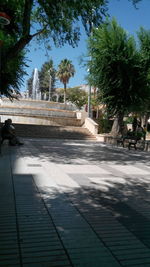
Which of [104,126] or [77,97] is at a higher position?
[77,97]

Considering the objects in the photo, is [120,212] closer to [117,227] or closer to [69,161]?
[117,227]

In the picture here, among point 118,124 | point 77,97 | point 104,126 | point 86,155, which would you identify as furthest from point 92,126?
point 77,97

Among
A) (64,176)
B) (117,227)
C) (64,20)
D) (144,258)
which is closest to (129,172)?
(64,176)

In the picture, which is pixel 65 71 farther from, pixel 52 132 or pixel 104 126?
pixel 52 132

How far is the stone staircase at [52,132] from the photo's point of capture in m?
22.8

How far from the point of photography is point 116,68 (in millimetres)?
19250

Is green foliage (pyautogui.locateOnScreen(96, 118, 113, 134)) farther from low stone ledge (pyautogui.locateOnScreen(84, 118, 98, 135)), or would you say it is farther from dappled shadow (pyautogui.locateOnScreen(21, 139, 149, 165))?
dappled shadow (pyautogui.locateOnScreen(21, 139, 149, 165))

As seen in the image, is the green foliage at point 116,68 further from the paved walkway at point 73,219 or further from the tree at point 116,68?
the paved walkway at point 73,219

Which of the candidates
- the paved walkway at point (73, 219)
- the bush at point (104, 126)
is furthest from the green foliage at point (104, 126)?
the paved walkway at point (73, 219)

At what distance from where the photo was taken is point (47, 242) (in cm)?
352

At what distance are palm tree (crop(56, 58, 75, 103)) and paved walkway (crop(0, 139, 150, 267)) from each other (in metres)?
59.5

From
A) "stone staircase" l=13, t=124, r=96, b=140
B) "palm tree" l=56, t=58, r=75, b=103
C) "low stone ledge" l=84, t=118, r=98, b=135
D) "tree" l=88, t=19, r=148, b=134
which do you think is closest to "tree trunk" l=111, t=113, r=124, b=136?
"tree" l=88, t=19, r=148, b=134

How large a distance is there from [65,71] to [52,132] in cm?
4526

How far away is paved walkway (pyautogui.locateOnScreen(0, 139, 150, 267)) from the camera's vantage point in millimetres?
3217
